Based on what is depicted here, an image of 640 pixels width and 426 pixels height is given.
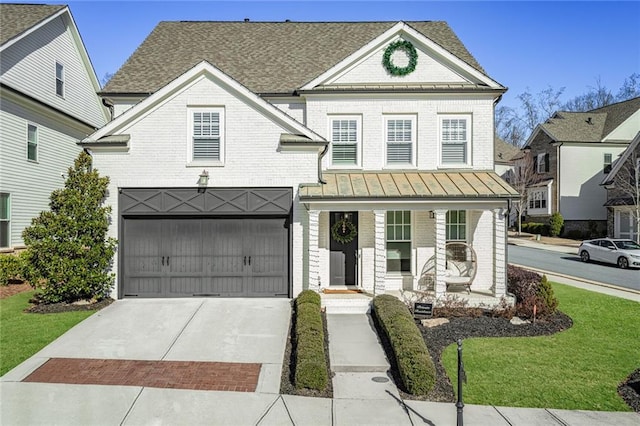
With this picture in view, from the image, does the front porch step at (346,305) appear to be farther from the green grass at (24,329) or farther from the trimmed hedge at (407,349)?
the green grass at (24,329)

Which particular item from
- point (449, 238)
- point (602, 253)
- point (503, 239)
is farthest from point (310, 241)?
point (602, 253)

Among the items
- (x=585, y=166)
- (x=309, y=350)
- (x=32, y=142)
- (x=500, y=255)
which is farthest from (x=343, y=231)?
(x=585, y=166)

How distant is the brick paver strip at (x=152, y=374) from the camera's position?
299 inches

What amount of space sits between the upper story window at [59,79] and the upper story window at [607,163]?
131 feet

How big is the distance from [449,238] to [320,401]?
27.0 ft

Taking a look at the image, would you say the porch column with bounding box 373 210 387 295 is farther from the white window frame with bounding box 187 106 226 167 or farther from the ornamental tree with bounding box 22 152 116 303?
the ornamental tree with bounding box 22 152 116 303

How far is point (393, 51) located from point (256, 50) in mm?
5977

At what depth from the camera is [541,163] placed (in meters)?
39.0

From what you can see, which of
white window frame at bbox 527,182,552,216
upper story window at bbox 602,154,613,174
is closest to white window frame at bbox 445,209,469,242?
white window frame at bbox 527,182,552,216

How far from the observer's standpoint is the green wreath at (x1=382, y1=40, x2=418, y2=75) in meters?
14.2

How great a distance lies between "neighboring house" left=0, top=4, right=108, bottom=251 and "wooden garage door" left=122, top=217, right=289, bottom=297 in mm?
7029

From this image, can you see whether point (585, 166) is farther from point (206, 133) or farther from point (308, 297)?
point (206, 133)

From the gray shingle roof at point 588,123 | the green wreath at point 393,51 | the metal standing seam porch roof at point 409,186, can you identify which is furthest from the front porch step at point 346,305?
the gray shingle roof at point 588,123

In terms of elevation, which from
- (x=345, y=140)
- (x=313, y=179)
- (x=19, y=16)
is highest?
(x=19, y=16)
